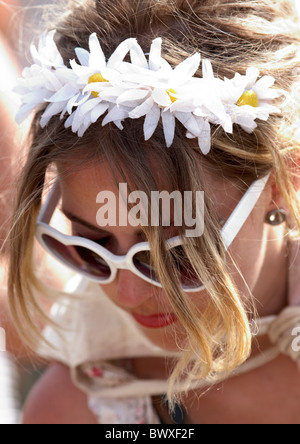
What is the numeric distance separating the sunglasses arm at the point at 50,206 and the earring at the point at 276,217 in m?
0.42

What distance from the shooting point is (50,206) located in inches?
47.9

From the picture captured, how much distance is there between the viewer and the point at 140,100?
99cm

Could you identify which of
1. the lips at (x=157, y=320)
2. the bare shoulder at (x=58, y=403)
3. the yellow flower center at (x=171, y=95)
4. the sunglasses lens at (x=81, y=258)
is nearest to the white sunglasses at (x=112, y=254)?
the sunglasses lens at (x=81, y=258)

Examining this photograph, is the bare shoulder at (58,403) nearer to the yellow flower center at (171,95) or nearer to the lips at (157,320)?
the lips at (157,320)

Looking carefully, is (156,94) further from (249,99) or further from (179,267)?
(179,267)

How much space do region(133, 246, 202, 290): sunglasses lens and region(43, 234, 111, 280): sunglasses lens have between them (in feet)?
0.41

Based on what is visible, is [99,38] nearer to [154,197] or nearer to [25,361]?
[154,197]

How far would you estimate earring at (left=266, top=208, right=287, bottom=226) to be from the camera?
3.84 feet

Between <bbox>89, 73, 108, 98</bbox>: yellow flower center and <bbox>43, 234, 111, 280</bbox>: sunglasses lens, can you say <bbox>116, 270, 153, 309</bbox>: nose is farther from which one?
<bbox>89, 73, 108, 98</bbox>: yellow flower center

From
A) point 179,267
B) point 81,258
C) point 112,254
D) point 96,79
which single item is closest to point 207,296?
point 179,267

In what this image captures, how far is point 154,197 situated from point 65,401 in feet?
2.60

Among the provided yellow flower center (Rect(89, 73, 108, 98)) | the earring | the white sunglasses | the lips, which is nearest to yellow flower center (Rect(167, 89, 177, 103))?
yellow flower center (Rect(89, 73, 108, 98))

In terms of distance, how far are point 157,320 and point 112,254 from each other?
198mm

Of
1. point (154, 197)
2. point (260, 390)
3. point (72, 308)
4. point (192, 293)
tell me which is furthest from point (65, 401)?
point (154, 197)
